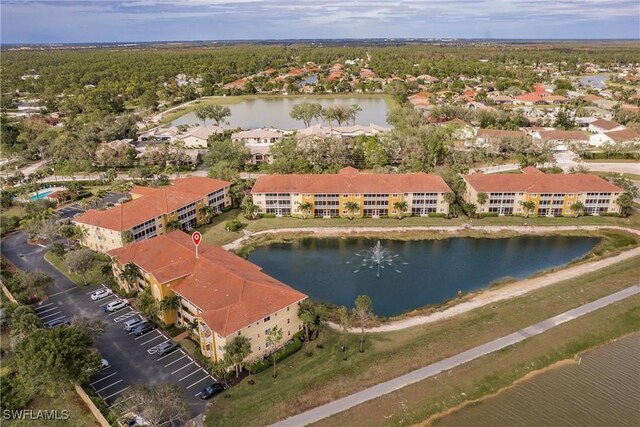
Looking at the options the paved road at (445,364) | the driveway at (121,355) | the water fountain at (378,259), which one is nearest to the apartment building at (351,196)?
the water fountain at (378,259)

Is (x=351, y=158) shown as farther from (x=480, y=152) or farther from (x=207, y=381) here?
(x=207, y=381)

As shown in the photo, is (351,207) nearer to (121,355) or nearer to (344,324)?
(344,324)

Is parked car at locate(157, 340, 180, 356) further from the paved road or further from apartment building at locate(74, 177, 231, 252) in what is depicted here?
apartment building at locate(74, 177, 231, 252)

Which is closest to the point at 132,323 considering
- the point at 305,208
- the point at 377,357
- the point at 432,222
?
the point at 377,357

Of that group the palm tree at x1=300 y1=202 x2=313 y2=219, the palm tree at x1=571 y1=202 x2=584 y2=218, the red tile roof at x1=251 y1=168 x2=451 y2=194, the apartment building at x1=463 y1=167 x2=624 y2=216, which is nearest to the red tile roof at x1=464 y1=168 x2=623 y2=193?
the apartment building at x1=463 y1=167 x2=624 y2=216

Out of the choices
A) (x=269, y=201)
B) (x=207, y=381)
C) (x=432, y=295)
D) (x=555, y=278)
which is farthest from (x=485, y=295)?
(x=269, y=201)

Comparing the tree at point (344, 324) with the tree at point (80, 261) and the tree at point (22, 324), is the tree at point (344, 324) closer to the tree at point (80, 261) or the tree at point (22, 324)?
the tree at point (22, 324)
